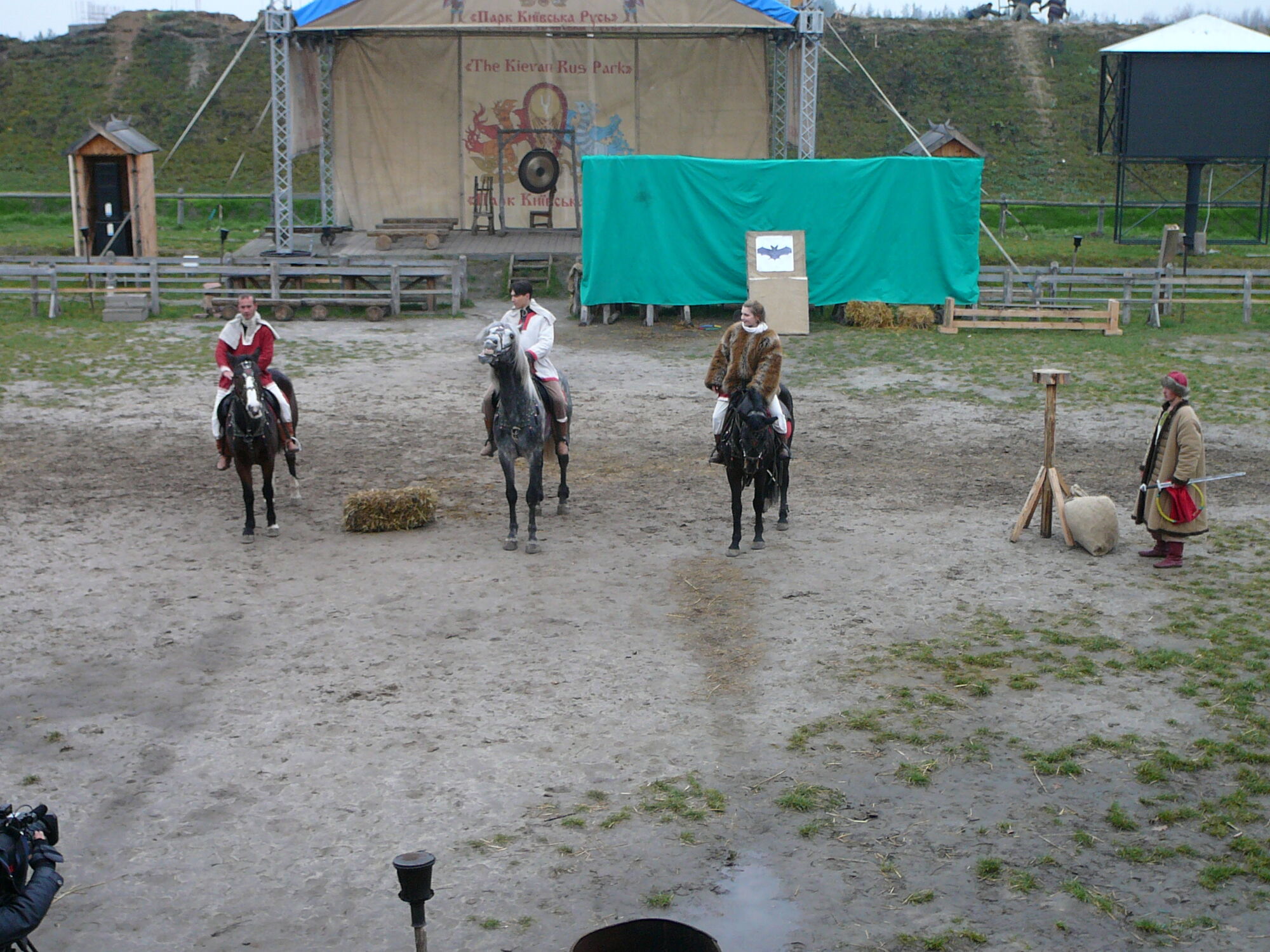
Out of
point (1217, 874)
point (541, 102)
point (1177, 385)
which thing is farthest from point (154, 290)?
point (1217, 874)

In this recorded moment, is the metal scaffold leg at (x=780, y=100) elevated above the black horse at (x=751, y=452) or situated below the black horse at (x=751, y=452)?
above

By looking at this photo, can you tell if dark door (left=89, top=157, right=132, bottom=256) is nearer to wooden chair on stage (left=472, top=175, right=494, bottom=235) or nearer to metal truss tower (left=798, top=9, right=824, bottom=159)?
wooden chair on stage (left=472, top=175, right=494, bottom=235)

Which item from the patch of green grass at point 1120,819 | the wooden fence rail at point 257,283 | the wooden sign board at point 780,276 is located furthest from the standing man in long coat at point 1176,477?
the wooden fence rail at point 257,283

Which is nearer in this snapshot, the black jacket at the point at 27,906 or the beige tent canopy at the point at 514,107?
the black jacket at the point at 27,906

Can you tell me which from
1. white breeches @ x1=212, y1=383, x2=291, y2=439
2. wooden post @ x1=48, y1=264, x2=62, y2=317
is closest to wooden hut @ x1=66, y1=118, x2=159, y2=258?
wooden post @ x1=48, y1=264, x2=62, y2=317

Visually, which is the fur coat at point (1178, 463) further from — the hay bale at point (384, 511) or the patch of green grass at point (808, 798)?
the hay bale at point (384, 511)

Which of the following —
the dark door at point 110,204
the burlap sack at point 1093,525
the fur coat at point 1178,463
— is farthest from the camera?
the dark door at point 110,204

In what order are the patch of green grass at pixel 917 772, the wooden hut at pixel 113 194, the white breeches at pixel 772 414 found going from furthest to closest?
1. the wooden hut at pixel 113 194
2. the white breeches at pixel 772 414
3. the patch of green grass at pixel 917 772

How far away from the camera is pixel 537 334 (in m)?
10.6

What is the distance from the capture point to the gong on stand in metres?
29.3

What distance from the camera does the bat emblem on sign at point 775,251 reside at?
74.8ft

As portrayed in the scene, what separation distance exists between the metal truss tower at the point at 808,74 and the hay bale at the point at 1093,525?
614 inches

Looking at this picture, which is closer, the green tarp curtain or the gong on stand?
the green tarp curtain

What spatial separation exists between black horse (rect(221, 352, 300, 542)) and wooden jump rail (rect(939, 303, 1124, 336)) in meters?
14.5
